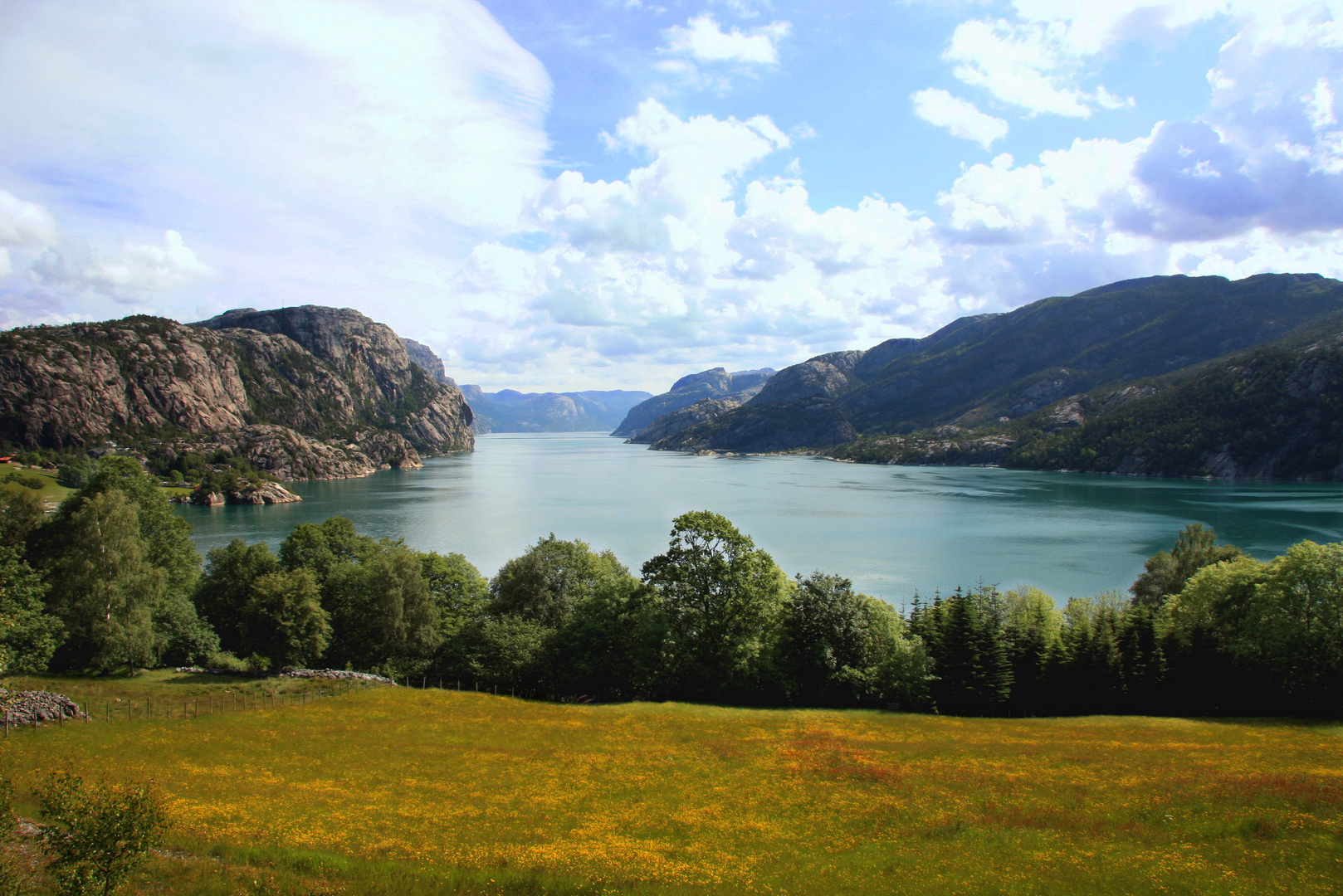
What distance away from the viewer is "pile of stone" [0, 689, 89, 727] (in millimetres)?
29844

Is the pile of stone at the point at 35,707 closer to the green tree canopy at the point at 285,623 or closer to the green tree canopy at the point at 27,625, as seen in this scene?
the green tree canopy at the point at 27,625

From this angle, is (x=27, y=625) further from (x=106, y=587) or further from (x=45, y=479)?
(x=45, y=479)

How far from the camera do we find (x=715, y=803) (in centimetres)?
2436

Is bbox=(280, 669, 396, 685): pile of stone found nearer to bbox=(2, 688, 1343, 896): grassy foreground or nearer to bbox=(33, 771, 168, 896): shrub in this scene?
bbox=(2, 688, 1343, 896): grassy foreground

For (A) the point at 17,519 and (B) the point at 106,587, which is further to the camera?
(A) the point at 17,519

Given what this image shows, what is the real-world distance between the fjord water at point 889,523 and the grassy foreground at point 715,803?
173 ft

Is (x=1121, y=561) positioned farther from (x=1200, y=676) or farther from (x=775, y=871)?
(x=775, y=871)

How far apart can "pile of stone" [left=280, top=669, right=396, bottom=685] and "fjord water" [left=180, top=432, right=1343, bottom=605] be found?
46.2m


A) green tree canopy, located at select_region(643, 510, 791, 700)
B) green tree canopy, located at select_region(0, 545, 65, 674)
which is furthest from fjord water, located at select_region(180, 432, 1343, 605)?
green tree canopy, located at select_region(0, 545, 65, 674)

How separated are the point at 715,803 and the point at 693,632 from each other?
24710 millimetres

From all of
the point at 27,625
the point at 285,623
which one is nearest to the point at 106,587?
the point at 27,625

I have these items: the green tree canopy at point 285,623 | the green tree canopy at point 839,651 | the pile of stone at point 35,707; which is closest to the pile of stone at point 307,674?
the green tree canopy at point 285,623

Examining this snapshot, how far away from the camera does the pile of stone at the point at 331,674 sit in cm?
4438

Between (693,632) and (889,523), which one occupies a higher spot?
(693,632)
